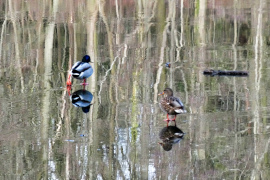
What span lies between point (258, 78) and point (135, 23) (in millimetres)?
9729

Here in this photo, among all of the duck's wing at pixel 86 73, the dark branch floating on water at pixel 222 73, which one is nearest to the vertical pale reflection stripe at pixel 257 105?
the dark branch floating on water at pixel 222 73

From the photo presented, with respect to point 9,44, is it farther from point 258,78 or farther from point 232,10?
point 232,10

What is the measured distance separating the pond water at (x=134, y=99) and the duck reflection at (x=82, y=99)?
0.13ft

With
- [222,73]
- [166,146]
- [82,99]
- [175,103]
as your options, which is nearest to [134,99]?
[82,99]

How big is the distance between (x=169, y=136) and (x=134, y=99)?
7.87 feet

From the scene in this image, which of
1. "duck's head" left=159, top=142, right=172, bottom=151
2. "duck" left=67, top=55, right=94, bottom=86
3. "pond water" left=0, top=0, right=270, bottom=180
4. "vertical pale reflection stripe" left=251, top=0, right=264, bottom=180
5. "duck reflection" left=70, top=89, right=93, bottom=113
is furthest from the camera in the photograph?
"duck" left=67, top=55, right=94, bottom=86

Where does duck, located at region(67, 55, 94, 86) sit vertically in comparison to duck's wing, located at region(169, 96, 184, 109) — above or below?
above

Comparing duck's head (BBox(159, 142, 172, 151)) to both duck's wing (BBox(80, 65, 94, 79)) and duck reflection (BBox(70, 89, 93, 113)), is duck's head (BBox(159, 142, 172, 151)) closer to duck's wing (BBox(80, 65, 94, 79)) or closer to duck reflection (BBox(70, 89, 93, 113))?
duck reflection (BBox(70, 89, 93, 113))

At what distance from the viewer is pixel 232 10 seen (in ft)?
81.3

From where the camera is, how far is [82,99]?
11086 millimetres

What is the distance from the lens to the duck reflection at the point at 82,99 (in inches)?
416

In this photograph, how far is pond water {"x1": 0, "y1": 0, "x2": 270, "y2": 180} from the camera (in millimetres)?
7656

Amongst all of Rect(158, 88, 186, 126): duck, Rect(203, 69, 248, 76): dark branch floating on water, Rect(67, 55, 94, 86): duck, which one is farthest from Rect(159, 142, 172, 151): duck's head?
Rect(203, 69, 248, 76): dark branch floating on water

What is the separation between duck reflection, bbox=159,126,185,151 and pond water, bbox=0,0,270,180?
42mm
